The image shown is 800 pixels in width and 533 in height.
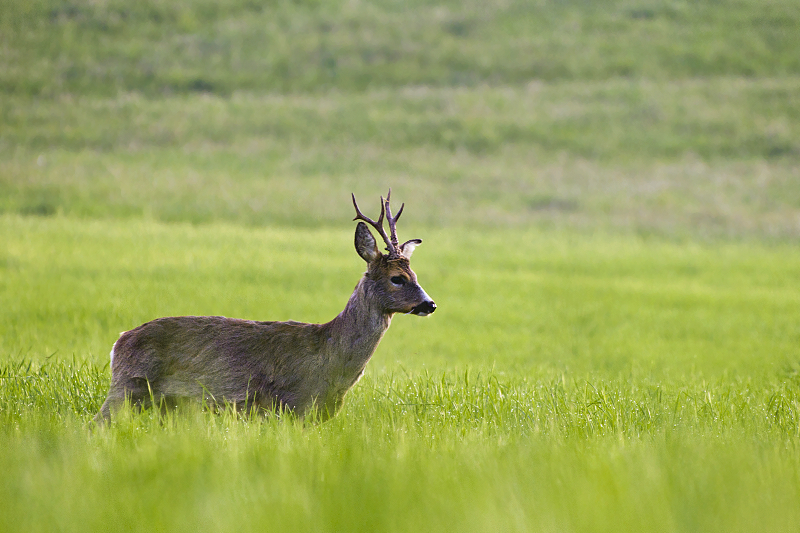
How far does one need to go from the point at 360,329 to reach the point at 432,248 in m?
13.3

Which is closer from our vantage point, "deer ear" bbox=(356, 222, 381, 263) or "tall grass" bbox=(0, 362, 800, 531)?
"tall grass" bbox=(0, 362, 800, 531)

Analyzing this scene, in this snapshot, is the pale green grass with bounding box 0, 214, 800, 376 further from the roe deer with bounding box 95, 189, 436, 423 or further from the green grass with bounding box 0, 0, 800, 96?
the green grass with bounding box 0, 0, 800, 96

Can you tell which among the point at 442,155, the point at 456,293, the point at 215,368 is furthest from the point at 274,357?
the point at 442,155

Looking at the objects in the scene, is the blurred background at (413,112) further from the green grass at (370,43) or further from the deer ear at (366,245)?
the deer ear at (366,245)

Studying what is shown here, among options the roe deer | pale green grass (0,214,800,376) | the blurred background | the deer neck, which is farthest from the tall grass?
the blurred background

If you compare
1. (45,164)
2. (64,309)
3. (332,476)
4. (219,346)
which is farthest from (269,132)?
(332,476)

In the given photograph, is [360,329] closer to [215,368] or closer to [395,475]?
[215,368]

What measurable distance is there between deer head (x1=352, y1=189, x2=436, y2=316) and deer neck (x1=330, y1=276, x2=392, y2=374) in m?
0.06

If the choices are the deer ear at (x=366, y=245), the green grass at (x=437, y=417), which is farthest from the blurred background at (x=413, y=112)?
the deer ear at (x=366, y=245)

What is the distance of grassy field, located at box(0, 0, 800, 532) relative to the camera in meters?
3.75

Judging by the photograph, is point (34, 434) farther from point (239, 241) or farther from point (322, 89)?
point (322, 89)

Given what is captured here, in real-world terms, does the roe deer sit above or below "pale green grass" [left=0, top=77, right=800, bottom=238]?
below

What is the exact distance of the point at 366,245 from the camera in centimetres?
610

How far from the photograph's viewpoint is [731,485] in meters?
3.69
